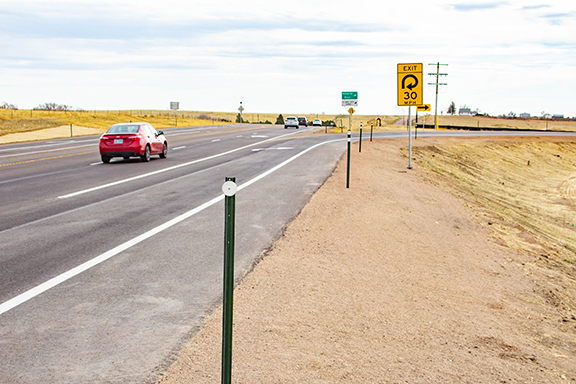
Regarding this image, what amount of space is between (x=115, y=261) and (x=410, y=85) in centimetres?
1262

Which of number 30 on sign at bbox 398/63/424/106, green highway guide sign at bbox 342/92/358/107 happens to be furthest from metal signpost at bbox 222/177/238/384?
green highway guide sign at bbox 342/92/358/107

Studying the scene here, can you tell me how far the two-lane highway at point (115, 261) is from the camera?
4.52 meters

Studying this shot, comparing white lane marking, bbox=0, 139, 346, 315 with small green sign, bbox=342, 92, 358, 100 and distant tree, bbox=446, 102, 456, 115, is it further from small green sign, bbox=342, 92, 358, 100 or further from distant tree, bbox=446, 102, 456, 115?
distant tree, bbox=446, 102, 456, 115

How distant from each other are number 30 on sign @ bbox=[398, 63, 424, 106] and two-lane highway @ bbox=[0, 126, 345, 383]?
11.6 ft

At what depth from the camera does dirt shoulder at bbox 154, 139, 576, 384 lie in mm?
4367

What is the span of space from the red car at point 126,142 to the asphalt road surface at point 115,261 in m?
4.69

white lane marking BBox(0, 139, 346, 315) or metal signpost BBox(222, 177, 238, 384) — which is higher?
metal signpost BBox(222, 177, 238, 384)

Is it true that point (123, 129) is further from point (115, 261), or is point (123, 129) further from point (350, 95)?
point (115, 261)

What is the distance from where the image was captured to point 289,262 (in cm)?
718

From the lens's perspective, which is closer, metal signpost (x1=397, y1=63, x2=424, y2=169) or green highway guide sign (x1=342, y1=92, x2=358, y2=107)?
metal signpost (x1=397, y1=63, x2=424, y2=169)

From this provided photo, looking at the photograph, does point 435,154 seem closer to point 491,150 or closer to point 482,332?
point 491,150

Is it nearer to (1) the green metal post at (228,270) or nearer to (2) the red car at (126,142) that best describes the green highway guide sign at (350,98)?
(2) the red car at (126,142)

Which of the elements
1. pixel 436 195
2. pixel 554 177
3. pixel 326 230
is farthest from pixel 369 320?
pixel 554 177

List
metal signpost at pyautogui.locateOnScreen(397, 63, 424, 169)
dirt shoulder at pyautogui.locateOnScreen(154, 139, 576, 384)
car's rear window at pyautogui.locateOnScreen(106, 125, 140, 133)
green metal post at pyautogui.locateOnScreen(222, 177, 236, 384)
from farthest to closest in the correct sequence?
car's rear window at pyautogui.locateOnScreen(106, 125, 140, 133) → metal signpost at pyautogui.locateOnScreen(397, 63, 424, 169) → dirt shoulder at pyautogui.locateOnScreen(154, 139, 576, 384) → green metal post at pyautogui.locateOnScreen(222, 177, 236, 384)
